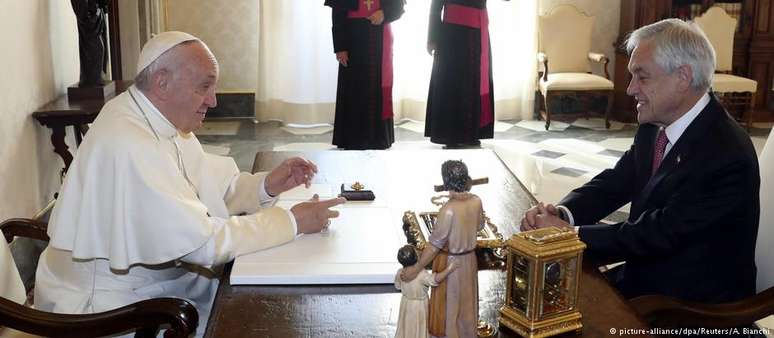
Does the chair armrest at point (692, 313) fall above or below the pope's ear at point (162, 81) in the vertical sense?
below

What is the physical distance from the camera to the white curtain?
804cm

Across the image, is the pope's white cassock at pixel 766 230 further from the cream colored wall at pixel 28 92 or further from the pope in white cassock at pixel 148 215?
the cream colored wall at pixel 28 92

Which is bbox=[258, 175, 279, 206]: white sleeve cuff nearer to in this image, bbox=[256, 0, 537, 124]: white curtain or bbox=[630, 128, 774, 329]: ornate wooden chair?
bbox=[630, 128, 774, 329]: ornate wooden chair

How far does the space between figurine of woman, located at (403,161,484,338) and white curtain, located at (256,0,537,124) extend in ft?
22.2

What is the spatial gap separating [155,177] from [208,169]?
52 cm

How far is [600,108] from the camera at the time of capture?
28.8 ft

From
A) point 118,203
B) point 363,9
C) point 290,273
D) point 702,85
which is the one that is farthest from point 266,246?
point 363,9

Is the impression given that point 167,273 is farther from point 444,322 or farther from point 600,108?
point 600,108

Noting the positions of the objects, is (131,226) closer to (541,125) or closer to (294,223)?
(294,223)

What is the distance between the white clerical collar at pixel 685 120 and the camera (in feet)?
7.57

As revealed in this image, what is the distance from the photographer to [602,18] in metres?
8.62

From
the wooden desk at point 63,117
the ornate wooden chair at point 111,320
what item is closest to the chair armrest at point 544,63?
the wooden desk at point 63,117

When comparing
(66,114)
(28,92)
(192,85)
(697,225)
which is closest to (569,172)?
(66,114)

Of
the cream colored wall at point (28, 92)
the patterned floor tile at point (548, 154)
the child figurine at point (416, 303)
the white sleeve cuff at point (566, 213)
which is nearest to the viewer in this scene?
the child figurine at point (416, 303)
